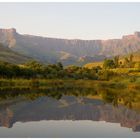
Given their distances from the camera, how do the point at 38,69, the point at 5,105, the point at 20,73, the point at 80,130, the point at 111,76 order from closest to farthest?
the point at 80,130 < the point at 5,105 < the point at 20,73 < the point at 38,69 < the point at 111,76

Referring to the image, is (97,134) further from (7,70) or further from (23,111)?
(7,70)

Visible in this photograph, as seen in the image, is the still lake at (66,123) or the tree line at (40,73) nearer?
the still lake at (66,123)

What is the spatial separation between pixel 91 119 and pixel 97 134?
1191 cm

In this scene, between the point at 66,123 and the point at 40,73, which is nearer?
the point at 66,123

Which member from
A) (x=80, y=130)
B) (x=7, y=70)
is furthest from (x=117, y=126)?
(x=7, y=70)

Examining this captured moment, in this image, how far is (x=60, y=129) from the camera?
3619 cm

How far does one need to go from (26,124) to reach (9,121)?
2505 mm

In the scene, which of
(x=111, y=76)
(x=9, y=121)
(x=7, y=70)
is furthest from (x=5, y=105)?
(x=111, y=76)

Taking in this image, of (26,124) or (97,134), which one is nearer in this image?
(97,134)

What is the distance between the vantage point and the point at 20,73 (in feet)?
392

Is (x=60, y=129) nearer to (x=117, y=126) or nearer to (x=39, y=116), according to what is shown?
(x=117, y=126)

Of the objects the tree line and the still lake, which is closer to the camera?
the still lake

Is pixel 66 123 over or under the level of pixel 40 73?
over

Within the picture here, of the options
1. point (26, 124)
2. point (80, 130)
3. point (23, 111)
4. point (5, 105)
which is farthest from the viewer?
point (5, 105)
